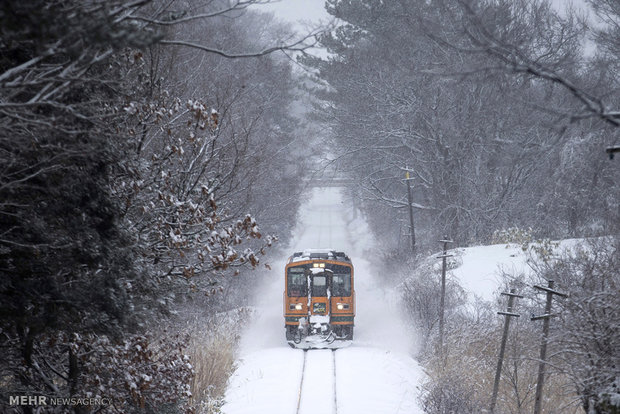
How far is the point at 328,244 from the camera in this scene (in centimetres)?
4734

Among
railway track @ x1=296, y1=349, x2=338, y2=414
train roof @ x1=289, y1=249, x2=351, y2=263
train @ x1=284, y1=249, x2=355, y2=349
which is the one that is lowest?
railway track @ x1=296, y1=349, x2=338, y2=414

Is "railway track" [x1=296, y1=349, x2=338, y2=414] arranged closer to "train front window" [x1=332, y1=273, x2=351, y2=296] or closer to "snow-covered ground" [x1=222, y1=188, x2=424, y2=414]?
"snow-covered ground" [x1=222, y1=188, x2=424, y2=414]

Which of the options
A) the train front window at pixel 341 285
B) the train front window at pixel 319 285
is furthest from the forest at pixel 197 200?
the train front window at pixel 319 285

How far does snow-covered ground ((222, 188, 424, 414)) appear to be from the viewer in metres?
12.7

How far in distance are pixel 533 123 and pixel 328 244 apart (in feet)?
72.5

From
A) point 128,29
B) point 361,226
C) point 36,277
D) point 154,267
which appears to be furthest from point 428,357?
point 361,226

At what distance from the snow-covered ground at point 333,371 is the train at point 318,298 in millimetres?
913

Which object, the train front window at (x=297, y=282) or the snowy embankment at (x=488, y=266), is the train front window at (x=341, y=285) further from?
the snowy embankment at (x=488, y=266)

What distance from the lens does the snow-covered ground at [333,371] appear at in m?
12.7

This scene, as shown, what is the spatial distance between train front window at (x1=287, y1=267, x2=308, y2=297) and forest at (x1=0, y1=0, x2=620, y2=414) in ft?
8.13

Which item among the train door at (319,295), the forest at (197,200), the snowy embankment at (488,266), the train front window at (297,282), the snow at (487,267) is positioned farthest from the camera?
the train front window at (297,282)

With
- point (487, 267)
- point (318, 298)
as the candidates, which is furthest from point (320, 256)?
point (487, 267)

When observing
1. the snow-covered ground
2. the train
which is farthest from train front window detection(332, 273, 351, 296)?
the snow-covered ground

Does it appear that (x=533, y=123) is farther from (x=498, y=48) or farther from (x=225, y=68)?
(x=498, y=48)
